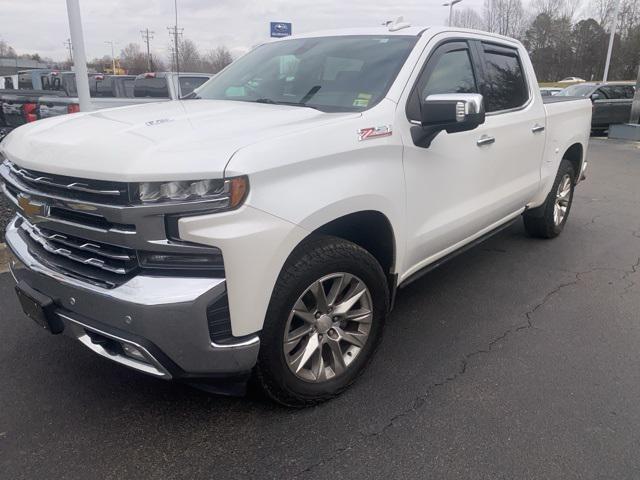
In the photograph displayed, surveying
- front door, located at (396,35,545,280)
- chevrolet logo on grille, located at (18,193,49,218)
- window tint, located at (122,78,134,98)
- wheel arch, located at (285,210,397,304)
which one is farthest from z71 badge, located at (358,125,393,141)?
window tint, located at (122,78,134,98)

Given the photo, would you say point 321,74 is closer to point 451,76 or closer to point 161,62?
point 451,76

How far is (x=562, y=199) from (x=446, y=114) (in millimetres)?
3501

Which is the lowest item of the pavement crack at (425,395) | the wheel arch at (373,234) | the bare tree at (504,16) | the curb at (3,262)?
the pavement crack at (425,395)

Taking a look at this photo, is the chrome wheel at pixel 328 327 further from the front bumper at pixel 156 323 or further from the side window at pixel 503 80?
the side window at pixel 503 80

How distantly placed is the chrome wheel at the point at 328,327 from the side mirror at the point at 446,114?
0.92 metres

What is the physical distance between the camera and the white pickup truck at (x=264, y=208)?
6.79ft

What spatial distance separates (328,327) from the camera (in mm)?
2699

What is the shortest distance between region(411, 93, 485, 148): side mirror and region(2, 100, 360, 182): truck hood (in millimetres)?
435

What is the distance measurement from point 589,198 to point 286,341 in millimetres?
7044

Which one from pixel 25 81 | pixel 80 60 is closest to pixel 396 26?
pixel 80 60

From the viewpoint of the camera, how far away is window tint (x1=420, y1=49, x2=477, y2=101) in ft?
10.7

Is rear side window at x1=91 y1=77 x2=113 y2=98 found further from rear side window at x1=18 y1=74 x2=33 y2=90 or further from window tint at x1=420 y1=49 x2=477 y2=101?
window tint at x1=420 y1=49 x2=477 y2=101

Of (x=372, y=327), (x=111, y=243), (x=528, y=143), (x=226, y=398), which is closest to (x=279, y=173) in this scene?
(x=111, y=243)

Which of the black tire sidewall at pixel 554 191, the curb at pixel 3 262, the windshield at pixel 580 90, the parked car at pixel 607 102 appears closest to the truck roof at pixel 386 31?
the black tire sidewall at pixel 554 191
